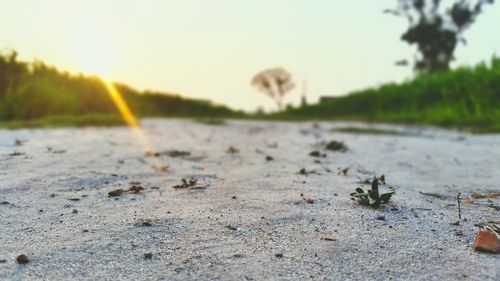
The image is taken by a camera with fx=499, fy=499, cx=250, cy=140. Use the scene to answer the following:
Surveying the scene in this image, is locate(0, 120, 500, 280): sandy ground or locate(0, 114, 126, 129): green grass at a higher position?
locate(0, 114, 126, 129): green grass

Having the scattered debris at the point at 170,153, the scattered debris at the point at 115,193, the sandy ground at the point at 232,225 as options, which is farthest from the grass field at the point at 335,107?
the scattered debris at the point at 115,193

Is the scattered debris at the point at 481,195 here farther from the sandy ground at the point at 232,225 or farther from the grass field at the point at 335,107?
the grass field at the point at 335,107

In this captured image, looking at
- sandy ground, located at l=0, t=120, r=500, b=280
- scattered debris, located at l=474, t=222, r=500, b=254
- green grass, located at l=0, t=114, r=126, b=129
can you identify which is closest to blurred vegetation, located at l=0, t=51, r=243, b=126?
green grass, located at l=0, t=114, r=126, b=129

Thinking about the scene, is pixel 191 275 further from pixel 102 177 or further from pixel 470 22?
pixel 470 22

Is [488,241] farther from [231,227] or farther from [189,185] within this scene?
[189,185]

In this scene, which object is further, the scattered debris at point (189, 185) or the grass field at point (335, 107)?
the grass field at point (335, 107)

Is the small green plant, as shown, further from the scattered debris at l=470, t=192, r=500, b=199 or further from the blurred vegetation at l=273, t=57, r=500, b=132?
the blurred vegetation at l=273, t=57, r=500, b=132

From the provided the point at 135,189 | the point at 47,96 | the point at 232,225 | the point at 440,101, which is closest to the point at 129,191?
the point at 135,189
